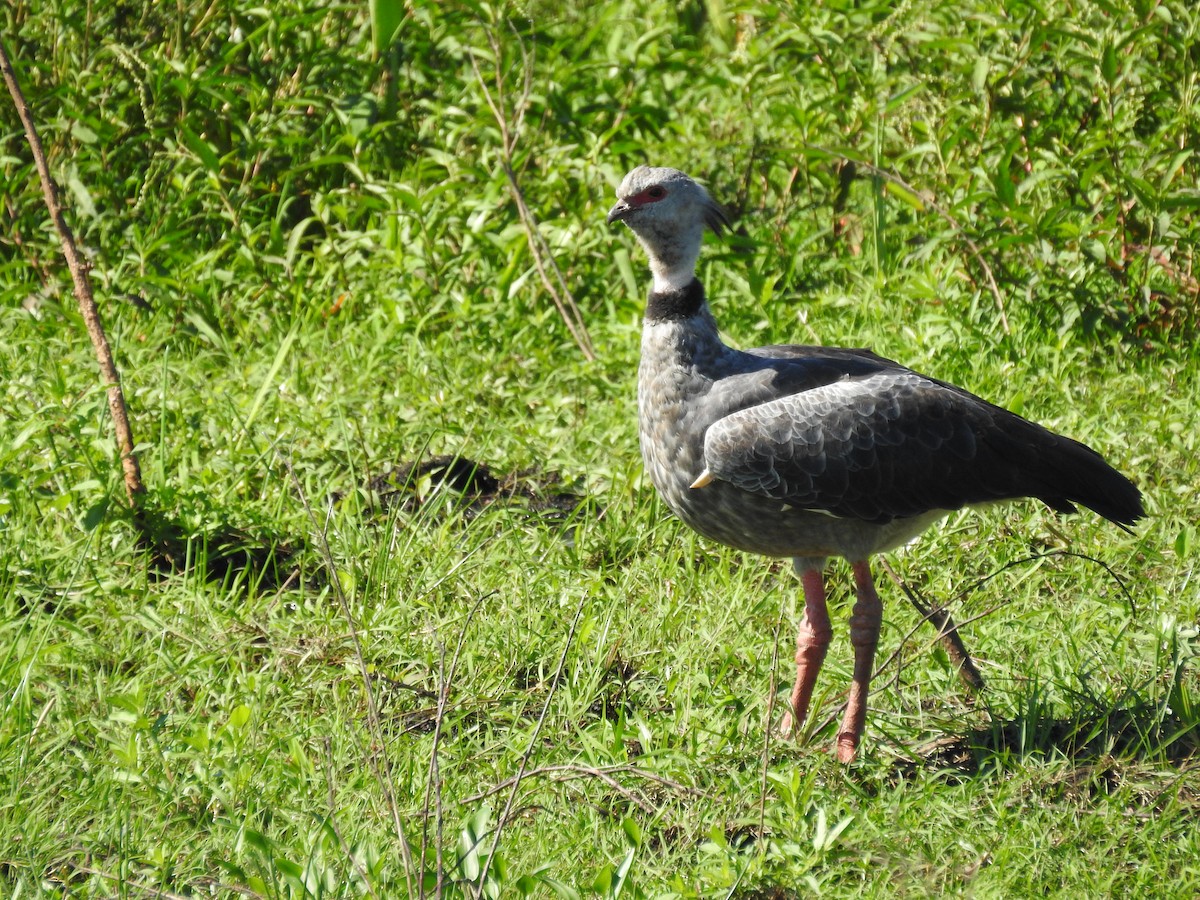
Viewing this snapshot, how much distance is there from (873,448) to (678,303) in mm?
620

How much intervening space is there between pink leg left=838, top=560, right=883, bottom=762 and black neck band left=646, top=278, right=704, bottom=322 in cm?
77

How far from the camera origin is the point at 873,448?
129 inches

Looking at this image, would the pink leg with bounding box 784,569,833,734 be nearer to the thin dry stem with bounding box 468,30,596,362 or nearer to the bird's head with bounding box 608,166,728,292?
the bird's head with bounding box 608,166,728,292

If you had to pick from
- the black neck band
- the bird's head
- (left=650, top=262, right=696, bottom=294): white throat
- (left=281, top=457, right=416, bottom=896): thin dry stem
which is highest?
the bird's head

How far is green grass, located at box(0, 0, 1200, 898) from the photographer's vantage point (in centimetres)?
→ 285

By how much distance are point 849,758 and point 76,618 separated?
6.72 feet

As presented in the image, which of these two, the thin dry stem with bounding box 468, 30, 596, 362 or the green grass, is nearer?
the green grass

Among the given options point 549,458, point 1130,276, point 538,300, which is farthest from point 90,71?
point 1130,276

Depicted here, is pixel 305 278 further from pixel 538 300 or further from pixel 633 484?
pixel 633 484

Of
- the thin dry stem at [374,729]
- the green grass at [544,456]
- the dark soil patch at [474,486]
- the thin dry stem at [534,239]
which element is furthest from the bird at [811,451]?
the thin dry stem at [534,239]

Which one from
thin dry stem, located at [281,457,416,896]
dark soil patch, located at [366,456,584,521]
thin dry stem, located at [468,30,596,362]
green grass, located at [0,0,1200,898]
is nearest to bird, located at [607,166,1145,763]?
green grass, located at [0,0,1200,898]

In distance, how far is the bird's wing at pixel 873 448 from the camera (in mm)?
3209

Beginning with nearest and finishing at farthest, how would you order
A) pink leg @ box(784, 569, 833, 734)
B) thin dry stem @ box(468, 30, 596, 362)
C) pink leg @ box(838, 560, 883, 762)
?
pink leg @ box(838, 560, 883, 762) < pink leg @ box(784, 569, 833, 734) < thin dry stem @ box(468, 30, 596, 362)

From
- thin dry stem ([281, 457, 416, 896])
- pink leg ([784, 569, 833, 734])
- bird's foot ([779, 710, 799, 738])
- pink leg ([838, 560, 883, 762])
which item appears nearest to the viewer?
thin dry stem ([281, 457, 416, 896])
